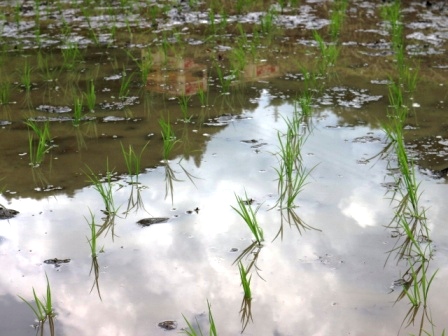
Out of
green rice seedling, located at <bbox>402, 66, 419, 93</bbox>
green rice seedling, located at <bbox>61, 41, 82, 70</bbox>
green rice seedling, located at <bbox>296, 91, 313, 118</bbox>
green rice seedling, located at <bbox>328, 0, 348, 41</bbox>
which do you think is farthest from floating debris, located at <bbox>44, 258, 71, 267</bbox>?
green rice seedling, located at <bbox>328, 0, 348, 41</bbox>

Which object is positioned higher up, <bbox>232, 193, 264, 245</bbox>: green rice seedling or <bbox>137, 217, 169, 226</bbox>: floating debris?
<bbox>232, 193, 264, 245</bbox>: green rice seedling

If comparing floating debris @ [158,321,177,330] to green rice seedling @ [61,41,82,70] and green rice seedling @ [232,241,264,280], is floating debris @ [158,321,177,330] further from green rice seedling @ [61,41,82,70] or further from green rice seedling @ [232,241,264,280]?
green rice seedling @ [61,41,82,70]

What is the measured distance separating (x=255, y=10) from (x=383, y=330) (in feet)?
21.3

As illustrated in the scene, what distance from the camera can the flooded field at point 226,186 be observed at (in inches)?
118

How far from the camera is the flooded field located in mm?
2996

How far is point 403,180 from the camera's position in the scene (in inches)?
164

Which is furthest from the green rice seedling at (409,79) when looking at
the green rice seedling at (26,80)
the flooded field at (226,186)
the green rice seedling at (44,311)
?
the green rice seedling at (44,311)

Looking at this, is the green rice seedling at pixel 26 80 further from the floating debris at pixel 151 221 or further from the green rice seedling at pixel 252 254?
the green rice seedling at pixel 252 254

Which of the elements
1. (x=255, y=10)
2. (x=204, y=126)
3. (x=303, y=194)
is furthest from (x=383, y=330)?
(x=255, y=10)

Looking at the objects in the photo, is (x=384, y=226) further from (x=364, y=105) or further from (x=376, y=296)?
(x=364, y=105)

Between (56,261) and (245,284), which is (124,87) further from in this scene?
(245,284)

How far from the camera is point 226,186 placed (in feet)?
13.5

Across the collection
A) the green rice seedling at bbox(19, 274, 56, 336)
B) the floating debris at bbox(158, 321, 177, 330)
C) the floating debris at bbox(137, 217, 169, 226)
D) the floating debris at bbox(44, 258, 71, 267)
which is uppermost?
the green rice seedling at bbox(19, 274, 56, 336)

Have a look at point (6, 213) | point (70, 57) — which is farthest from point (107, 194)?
point (70, 57)
